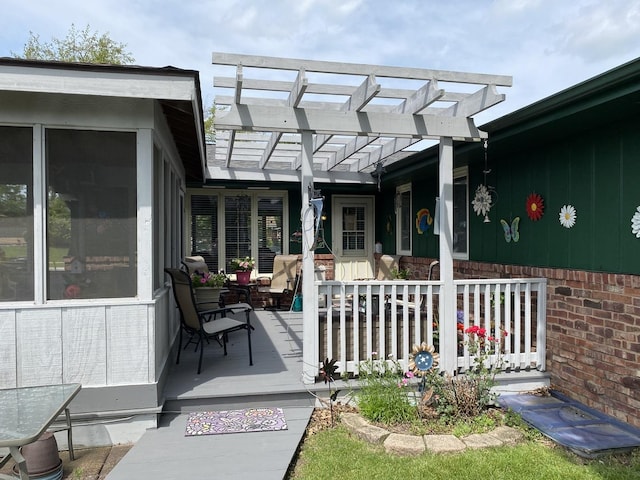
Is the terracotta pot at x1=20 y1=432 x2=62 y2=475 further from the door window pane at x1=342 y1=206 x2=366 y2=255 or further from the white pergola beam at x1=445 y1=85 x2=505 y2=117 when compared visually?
the door window pane at x1=342 y1=206 x2=366 y2=255

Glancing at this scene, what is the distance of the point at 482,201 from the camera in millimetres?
5547

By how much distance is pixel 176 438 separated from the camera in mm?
3191

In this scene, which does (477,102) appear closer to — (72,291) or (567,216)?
(567,216)

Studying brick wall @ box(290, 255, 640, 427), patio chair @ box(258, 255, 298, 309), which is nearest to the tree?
patio chair @ box(258, 255, 298, 309)

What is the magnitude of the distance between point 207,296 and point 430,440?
3.66 meters

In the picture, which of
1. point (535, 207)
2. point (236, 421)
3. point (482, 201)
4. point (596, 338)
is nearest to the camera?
point (236, 421)

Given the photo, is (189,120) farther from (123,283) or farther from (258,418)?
(258,418)

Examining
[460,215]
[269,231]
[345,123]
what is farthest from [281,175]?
[345,123]

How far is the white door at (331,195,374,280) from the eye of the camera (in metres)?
8.85

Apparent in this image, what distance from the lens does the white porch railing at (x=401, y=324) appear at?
394 centimetres

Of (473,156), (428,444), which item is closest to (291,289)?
(473,156)

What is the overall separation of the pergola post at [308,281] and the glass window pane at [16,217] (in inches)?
77.7

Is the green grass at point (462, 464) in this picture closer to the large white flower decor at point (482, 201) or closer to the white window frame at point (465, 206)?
the large white flower decor at point (482, 201)

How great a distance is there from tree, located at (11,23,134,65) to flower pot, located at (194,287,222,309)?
52.4 feet
